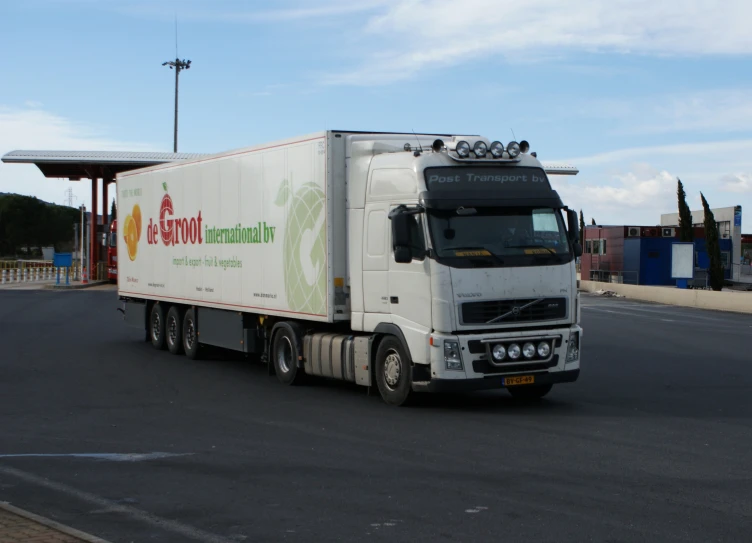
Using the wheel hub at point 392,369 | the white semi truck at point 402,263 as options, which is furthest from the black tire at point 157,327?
the wheel hub at point 392,369

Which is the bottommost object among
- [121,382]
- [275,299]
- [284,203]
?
[121,382]

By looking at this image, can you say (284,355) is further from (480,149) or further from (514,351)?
(480,149)

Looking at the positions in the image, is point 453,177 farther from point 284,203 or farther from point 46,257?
point 46,257

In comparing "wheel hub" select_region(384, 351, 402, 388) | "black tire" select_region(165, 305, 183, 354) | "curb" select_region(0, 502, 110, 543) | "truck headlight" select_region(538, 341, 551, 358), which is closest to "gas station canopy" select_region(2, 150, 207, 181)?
"black tire" select_region(165, 305, 183, 354)

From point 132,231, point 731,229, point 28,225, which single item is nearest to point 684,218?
point 731,229

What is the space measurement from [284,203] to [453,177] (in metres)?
3.45

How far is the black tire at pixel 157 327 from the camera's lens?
2089cm

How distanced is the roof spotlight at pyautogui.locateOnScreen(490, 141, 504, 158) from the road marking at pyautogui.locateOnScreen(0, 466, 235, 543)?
6899 mm

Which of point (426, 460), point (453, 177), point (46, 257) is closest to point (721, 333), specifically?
point (453, 177)

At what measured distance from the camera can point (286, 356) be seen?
1569 cm

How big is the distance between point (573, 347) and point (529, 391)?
3.89ft

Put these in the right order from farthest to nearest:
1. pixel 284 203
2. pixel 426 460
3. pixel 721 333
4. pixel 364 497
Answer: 1. pixel 721 333
2. pixel 284 203
3. pixel 426 460
4. pixel 364 497

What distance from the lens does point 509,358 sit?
12469 millimetres

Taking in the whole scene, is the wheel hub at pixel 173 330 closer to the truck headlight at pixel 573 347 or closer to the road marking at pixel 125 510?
the truck headlight at pixel 573 347
